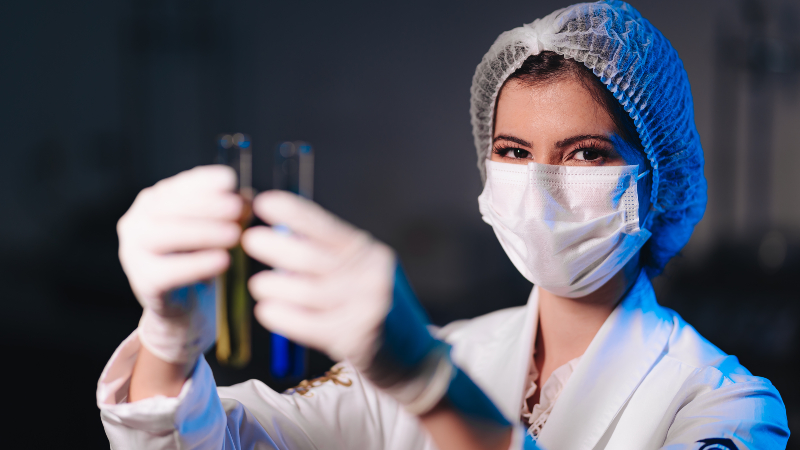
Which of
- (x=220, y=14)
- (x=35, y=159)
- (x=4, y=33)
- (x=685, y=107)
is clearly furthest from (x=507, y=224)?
(x=4, y=33)

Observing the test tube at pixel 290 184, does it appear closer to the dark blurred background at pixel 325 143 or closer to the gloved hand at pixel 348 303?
the gloved hand at pixel 348 303

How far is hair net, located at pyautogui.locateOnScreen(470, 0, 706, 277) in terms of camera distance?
0.84 m

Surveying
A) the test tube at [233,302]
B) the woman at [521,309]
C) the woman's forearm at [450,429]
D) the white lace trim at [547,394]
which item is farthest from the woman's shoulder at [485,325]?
the woman's forearm at [450,429]

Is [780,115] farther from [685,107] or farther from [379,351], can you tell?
[379,351]

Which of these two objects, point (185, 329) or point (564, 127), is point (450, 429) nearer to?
point (185, 329)

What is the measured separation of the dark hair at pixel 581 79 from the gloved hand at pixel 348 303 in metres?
0.56

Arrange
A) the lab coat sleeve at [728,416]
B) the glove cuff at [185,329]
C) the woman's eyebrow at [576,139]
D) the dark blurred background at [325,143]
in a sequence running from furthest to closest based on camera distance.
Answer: the dark blurred background at [325,143] < the woman's eyebrow at [576,139] < the lab coat sleeve at [728,416] < the glove cuff at [185,329]

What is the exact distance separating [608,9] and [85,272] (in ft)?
4.58

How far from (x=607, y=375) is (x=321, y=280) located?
65cm

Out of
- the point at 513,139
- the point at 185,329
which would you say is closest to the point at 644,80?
the point at 513,139

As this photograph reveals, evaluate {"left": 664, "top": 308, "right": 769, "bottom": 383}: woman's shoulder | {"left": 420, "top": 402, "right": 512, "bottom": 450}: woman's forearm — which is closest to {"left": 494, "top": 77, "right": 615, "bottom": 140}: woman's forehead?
{"left": 664, "top": 308, "right": 769, "bottom": 383}: woman's shoulder

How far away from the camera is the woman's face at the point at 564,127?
2.75 feet

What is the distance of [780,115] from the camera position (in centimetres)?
159

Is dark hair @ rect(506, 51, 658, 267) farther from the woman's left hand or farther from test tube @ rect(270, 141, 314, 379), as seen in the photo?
the woman's left hand
